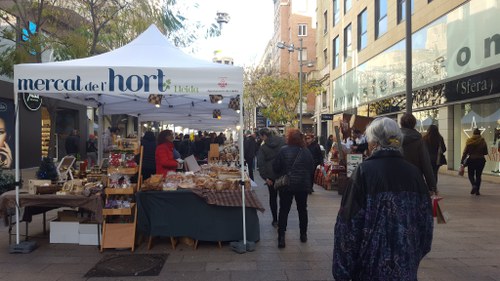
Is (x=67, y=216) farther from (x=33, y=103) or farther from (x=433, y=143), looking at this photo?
(x=33, y=103)

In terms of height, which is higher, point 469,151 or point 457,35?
point 457,35

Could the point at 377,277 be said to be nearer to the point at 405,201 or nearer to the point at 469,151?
the point at 405,201

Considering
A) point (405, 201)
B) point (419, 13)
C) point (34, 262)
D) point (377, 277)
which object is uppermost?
point (419, 13)

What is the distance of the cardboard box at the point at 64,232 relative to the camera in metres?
6.52

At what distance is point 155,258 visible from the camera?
5793 mm

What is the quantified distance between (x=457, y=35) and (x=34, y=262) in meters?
15.1

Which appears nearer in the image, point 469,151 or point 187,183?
point 187,183

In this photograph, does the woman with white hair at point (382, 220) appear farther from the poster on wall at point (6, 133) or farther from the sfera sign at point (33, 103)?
the sfera sign at point (33, 103)

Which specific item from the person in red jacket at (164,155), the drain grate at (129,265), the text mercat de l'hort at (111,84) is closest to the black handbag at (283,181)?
the text mercat de l'hort at (111,84)

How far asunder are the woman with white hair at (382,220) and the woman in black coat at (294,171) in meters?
3.26

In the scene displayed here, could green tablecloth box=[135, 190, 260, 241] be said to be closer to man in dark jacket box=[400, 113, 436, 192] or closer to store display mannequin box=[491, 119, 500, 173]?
man in dark jacket box=[400, 113, 436, 192]

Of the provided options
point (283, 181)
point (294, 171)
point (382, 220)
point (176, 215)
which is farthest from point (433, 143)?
point (382, 220)

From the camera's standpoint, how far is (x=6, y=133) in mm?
17750

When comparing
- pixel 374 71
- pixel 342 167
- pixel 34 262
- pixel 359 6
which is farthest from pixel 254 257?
pixel 359 6
